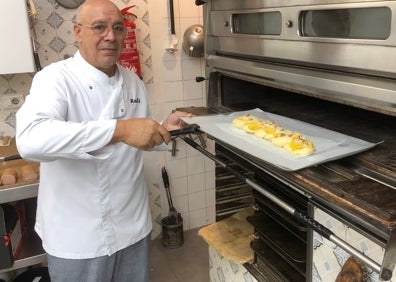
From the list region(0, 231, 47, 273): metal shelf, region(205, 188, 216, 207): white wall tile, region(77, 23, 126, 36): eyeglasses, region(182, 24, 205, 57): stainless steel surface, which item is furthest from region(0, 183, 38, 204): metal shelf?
region(205, 188, 216, 207): white wall tile

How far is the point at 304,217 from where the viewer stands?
0.80 m

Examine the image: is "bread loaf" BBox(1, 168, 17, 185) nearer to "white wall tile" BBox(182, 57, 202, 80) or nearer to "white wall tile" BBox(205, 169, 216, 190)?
"white wall tile" BBox(182, 57, 202, 80)

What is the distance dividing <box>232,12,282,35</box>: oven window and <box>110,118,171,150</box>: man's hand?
17.2 inches

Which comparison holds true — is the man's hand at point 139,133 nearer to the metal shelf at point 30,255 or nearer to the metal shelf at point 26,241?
the metal shelf at point 26,241

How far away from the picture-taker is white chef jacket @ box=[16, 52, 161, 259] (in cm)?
124

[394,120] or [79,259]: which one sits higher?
[394,120]

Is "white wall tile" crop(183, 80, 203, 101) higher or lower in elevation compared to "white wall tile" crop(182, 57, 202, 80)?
lower

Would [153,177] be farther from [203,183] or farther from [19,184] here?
[19,184]

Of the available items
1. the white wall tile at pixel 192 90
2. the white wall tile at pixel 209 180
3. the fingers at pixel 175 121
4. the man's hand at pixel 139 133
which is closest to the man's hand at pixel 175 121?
the fingers at pixel 175 121

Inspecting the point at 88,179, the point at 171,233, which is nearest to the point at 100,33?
the point at 88,179

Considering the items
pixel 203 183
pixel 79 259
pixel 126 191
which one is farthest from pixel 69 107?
pixel 203 183

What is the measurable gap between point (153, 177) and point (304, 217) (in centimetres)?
183

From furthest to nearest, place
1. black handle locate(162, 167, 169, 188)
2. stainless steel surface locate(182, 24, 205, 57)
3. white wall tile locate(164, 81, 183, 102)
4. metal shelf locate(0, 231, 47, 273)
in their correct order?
black handle locate(162, 167, 169, 188) → white wall tile locate(164, 81, 183, 102) → stainless steel surface locate(182, 24, 205, 57) → metal shelf locate(0, 231, 47, 273)

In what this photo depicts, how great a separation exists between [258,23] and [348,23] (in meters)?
0.37
